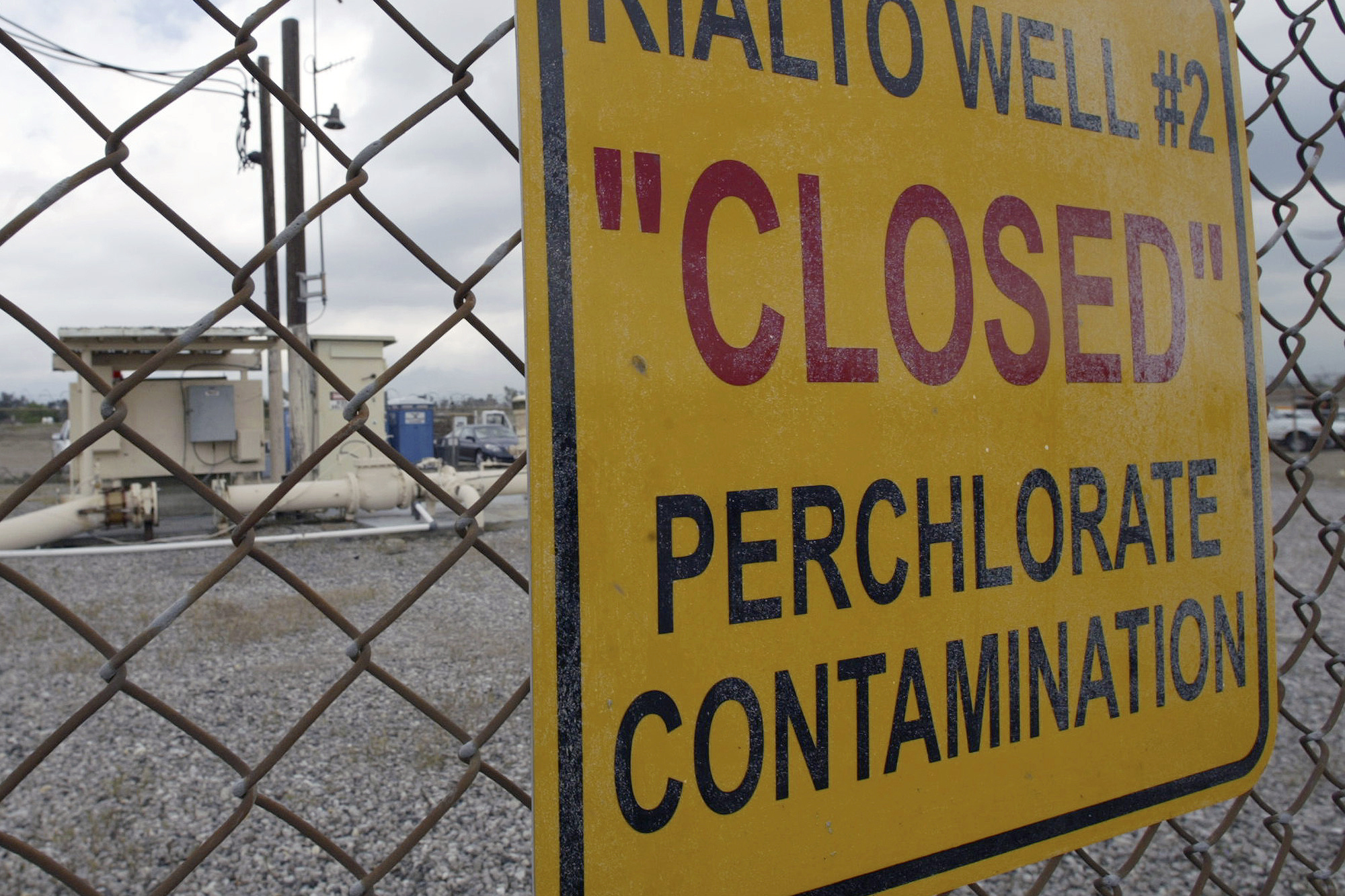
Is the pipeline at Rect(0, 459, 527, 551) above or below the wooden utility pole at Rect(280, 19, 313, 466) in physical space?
below

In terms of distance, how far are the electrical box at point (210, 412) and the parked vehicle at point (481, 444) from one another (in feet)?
32.2

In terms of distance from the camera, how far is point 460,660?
17.0 ft

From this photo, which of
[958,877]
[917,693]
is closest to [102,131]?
[917,693]

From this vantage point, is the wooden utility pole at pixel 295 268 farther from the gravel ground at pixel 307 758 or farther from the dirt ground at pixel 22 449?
the dirt ground at pixel 22 449

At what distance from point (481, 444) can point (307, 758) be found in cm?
1751

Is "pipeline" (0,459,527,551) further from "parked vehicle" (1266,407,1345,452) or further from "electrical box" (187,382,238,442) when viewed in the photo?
"parked vehicle" (1266,407,1345,452)

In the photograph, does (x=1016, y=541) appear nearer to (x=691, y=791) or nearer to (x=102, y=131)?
(x=691, y=791)

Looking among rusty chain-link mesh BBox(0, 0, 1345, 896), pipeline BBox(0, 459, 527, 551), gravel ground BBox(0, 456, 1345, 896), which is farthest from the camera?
pipeline BBox(0, 459, 527, 551)

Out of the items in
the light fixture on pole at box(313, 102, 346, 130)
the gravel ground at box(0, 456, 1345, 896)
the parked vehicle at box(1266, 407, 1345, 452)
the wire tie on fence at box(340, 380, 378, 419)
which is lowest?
the gravel ground at box(0, 456, 1345, 896)

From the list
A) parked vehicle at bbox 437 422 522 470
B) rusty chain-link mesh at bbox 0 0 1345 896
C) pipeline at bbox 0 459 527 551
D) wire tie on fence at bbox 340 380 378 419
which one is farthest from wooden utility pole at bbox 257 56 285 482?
wire tie on fence at bbox 340 380 378 419

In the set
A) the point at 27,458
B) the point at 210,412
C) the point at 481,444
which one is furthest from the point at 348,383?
the point at 27,458

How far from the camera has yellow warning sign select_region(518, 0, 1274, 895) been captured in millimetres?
798

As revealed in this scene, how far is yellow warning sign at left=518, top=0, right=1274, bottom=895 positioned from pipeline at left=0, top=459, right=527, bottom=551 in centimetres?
705

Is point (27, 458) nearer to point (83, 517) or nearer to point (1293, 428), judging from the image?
point (83, 517)
